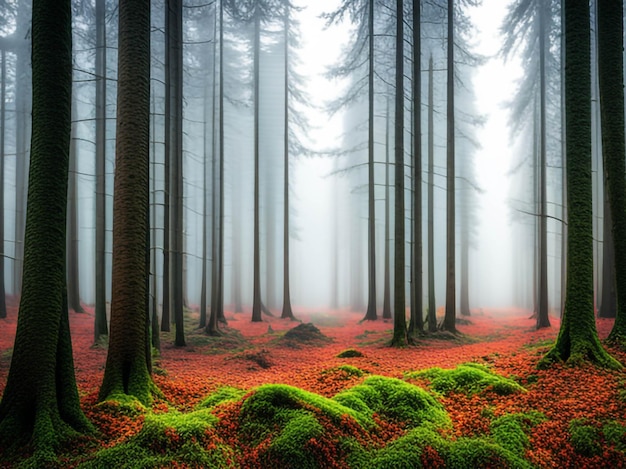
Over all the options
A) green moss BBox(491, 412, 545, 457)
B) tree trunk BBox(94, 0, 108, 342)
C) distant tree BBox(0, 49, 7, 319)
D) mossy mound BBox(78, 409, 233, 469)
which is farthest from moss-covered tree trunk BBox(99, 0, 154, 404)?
distant tree BBox(0, 49, 7, 319)

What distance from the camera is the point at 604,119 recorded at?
30.8 ft

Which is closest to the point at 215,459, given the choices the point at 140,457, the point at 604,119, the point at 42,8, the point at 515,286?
the point at 140,457

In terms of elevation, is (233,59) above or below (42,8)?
above

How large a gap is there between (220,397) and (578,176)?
315 inches

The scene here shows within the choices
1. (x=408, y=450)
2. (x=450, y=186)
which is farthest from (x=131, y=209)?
(x=450, y=186)

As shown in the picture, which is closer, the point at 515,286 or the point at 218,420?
the point at 218,420

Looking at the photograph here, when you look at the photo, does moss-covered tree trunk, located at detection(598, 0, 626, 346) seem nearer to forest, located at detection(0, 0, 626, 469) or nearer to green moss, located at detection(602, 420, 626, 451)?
forest, located at detection(0, 0, 626, 469)

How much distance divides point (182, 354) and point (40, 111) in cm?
848

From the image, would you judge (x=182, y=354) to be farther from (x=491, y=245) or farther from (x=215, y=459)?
(x=491, y=245)

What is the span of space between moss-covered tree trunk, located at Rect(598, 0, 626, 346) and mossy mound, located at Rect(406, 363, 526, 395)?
3.72 meters

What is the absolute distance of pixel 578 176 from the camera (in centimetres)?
846

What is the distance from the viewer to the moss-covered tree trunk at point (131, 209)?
6.78 m

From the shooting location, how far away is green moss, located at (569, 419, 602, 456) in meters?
5.11

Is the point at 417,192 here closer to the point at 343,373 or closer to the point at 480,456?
the point at 343,373
